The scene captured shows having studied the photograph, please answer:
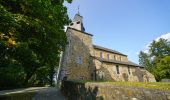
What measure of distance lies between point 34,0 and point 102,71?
23001 mm

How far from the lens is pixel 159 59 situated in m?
51.0

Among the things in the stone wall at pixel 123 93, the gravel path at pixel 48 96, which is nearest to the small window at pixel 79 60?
the gravel path at pixel 48 96

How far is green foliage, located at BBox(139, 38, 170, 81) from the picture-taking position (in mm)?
43412

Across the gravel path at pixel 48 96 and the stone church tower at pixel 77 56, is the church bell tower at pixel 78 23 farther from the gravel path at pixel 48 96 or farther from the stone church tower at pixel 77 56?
the gravel path at pixel 48 96

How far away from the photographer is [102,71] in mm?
30125

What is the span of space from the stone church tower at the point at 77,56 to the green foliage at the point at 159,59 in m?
23.2

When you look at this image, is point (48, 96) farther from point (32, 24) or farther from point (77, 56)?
point (77, 56)

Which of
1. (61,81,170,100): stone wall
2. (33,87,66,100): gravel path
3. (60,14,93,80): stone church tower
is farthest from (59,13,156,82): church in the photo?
(61,81,170,100): stone wall

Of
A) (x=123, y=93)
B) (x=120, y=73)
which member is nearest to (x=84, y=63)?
(x=120, y=73)

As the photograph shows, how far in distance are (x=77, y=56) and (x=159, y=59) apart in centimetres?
3269

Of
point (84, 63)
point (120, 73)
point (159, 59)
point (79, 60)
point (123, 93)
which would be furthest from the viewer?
point (159, 59)

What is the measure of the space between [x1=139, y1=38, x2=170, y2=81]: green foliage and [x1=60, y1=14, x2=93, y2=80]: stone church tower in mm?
23218

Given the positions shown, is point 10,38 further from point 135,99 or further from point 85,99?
point 135,99

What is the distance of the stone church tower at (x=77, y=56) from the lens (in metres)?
28.0
